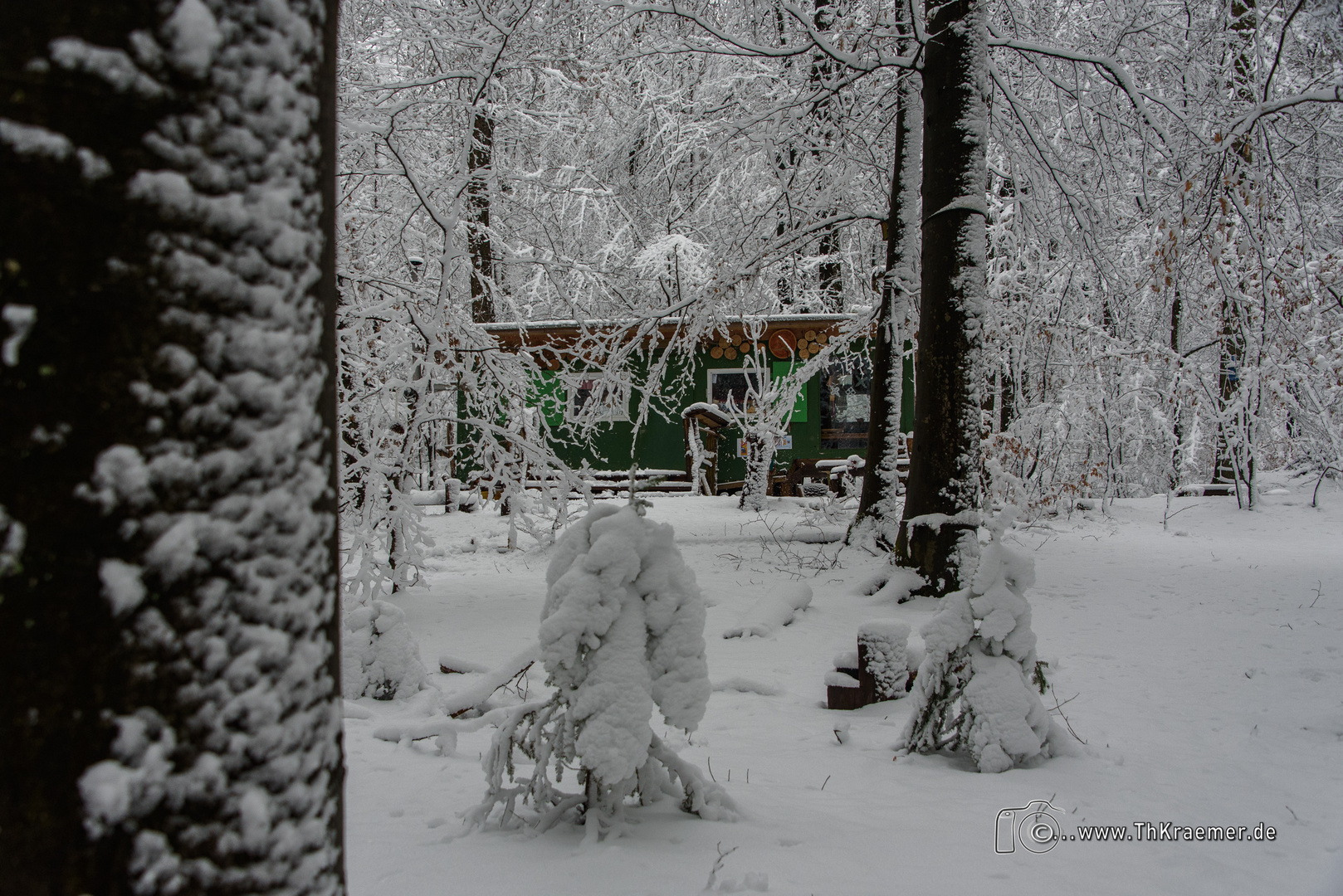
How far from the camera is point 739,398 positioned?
15.8 metres

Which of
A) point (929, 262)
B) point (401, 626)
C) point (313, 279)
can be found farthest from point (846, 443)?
point (313, 279)

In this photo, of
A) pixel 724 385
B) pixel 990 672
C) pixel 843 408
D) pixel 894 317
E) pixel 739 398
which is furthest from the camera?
pixel 724 385

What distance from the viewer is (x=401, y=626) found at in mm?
4969

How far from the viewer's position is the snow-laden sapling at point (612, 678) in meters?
2.57

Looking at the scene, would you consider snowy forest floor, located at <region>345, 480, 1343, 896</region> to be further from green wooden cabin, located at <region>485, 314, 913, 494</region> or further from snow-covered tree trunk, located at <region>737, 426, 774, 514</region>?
green wooden cabin, located at <region>485, 314, 913, 494</region>

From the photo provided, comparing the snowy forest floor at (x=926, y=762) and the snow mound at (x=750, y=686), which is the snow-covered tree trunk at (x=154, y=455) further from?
the snow mound at (x=750, y=686)

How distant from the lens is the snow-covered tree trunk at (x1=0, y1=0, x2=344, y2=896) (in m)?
0.75

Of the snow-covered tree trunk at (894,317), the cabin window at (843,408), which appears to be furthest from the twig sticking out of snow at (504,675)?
the cabin window at (843,408)

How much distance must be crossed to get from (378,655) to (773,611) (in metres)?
3.40

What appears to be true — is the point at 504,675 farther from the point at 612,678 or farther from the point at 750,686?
the point at 750,686

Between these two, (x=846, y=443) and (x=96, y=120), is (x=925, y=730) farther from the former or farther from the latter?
(x=846, y=443)

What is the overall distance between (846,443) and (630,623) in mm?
13557

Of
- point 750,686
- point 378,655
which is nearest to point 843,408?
point 750,686

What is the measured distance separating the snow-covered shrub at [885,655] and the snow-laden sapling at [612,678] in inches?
86.6
